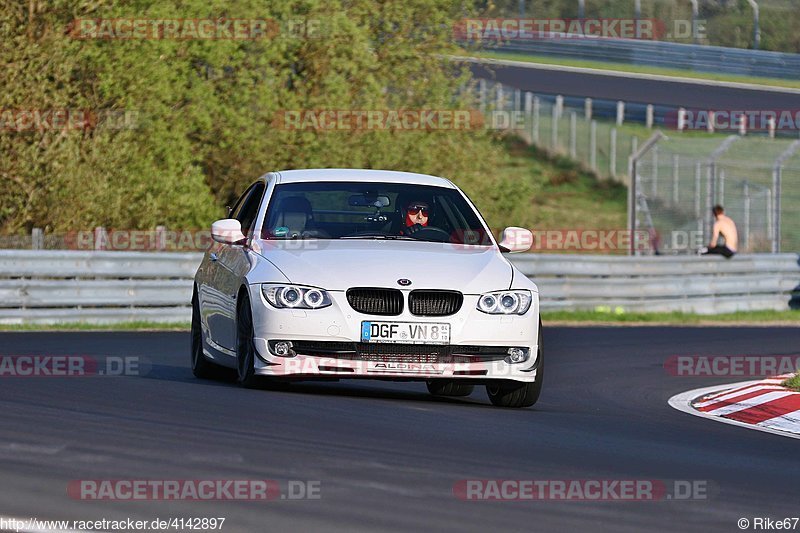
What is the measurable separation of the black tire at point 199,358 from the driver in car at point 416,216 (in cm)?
191

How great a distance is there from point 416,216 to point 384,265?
117 cm

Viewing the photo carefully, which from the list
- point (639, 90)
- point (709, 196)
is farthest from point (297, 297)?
point (639, 90)

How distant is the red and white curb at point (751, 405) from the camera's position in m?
11.0

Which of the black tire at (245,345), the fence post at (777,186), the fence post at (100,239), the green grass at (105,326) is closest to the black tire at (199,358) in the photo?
the black tire at (245,345)

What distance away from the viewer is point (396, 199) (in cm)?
1178

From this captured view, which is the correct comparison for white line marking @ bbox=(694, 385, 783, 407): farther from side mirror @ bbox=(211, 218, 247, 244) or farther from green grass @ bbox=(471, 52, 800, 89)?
green grass @ bbox=(471, 52, 800, 89)

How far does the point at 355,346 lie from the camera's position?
1041 cm

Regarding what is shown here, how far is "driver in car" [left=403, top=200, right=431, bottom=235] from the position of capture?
454 inches

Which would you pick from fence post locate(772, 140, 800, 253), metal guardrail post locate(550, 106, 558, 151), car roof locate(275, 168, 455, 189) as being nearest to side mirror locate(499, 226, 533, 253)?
car roof locate(275, 168, 455, 189)

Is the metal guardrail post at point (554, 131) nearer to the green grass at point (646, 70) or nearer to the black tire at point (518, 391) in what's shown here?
the green grass at point (646, 70)

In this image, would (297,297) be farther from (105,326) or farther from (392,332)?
(105,326)

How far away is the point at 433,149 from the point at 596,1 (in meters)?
39.9

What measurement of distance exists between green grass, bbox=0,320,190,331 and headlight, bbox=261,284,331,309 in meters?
10.7

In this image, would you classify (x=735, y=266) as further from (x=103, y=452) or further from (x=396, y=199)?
(x=103, y=452)
